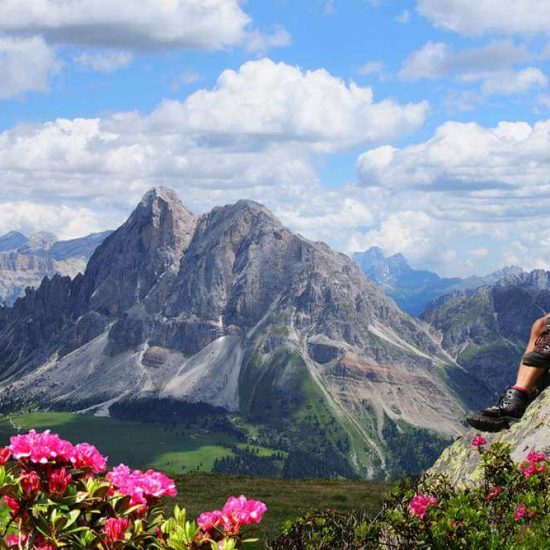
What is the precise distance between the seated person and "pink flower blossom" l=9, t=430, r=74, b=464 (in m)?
9.83

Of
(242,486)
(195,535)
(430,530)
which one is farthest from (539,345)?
(242,486)

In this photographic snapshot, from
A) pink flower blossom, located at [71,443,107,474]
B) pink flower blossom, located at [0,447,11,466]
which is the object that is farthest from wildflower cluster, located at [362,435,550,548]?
pink flower blossom, located at [0,447,11,466]

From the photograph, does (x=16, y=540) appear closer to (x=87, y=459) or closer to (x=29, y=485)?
(x=29, y=485)

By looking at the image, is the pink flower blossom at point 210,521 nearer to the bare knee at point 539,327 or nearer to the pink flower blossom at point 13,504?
the pink flower blossom at point 13,504

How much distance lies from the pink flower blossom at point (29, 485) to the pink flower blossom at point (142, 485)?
2.92 feet

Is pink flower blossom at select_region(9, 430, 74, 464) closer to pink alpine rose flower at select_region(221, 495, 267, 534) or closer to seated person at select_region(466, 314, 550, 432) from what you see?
pink alpine rose flower at select_region(221, 495, 267, 534)

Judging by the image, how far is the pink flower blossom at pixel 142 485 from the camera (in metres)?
6.95

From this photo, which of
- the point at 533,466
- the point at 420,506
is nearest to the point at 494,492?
the point at 533,466

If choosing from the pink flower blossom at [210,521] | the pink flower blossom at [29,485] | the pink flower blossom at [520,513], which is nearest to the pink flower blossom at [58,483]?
the pink flower blossom at [29,485]

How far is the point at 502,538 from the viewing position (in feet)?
33.1

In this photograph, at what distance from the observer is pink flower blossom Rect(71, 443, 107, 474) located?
696 cm

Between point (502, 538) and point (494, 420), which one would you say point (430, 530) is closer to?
point (502, 538)

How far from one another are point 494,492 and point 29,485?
860 centimetres

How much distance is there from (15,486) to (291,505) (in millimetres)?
45242
